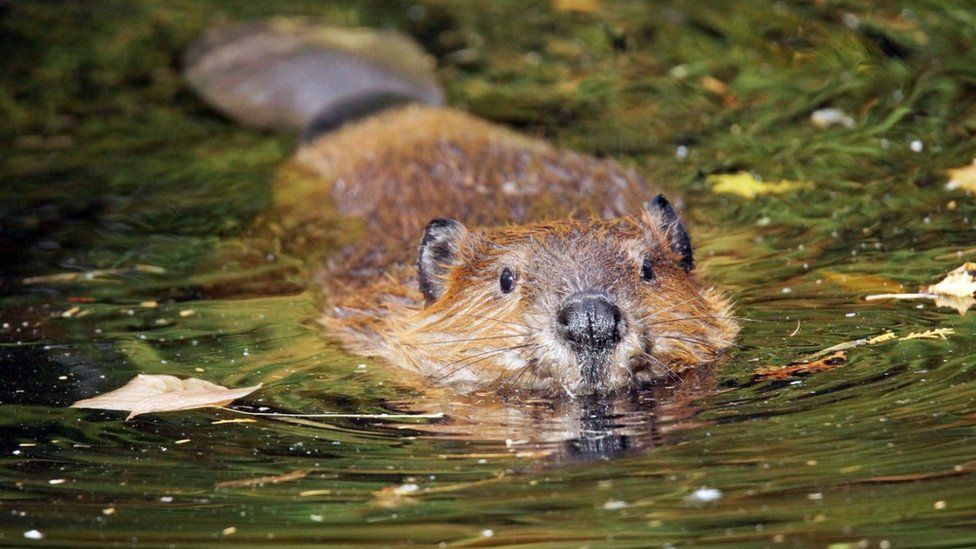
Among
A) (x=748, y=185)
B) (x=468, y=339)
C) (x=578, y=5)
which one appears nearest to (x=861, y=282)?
(x=748, y=185)

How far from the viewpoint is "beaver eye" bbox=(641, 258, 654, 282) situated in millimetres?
4918

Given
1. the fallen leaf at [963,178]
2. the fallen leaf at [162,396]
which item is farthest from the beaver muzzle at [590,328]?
the fallen leaf at [963,178]

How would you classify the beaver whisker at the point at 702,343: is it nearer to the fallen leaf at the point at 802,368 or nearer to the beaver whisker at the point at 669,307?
the beaver whisker at the point at 669,307

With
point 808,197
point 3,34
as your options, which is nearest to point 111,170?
point 3,34

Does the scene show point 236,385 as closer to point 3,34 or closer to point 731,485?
point 731,485

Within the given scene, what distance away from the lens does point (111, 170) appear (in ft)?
26.5

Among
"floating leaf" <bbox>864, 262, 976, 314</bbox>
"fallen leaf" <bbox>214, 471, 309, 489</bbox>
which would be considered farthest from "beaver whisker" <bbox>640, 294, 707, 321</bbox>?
"fallen leaf" <bbox>214, 471, 309, 489</bbox>

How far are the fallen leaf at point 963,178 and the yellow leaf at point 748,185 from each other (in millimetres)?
633

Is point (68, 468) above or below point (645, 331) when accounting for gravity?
below

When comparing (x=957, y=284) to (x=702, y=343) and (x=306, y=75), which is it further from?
(x=306, y=75)

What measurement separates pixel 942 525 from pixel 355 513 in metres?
1.46

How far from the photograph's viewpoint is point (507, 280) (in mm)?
4922

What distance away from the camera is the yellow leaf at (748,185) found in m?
7.16

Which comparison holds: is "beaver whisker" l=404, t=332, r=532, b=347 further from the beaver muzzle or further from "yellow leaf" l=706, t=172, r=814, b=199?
"yellow leaf" l=706, t=172, r=814, b=199
